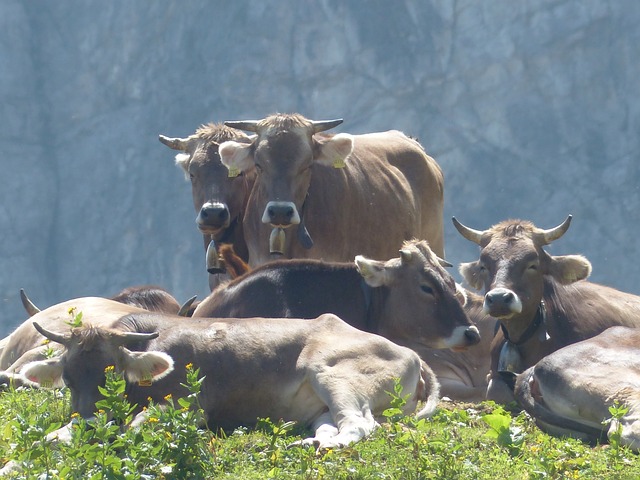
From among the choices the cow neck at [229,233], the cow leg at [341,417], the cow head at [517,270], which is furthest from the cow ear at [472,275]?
the cow leg at [341,417]

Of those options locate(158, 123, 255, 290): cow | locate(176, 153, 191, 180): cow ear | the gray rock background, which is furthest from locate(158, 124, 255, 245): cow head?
the gray rock background

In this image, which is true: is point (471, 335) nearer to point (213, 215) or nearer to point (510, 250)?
point (510, 250)

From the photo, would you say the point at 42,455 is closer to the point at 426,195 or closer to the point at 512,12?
the point at 426,195

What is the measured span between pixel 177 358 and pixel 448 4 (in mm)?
44031

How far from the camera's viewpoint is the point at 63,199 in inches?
2184

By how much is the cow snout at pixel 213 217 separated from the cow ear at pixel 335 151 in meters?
1.09

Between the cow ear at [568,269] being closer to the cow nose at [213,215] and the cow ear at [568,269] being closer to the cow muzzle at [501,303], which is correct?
the cow muzzle at [501,303]

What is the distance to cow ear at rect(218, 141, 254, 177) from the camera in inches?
512

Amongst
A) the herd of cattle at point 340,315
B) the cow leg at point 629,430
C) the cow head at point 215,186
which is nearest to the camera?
the cow leg at point 629,430

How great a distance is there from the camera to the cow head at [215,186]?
13305 mm

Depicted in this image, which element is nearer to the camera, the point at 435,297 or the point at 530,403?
the point at 530,403

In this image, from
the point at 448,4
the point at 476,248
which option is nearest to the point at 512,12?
the point at 448,4

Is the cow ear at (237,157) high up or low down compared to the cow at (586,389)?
up

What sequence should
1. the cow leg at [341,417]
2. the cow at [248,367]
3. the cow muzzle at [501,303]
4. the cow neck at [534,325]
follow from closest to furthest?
the cow leg at [341,417] → the cow at [248,367] → the cow muzzle at [501,303] → the cow neck at [534,325]
